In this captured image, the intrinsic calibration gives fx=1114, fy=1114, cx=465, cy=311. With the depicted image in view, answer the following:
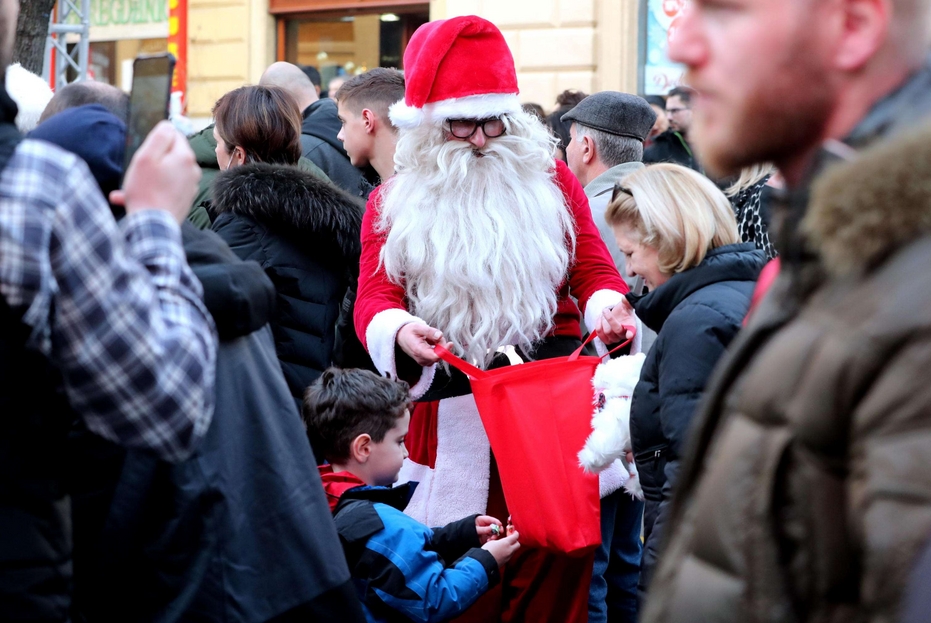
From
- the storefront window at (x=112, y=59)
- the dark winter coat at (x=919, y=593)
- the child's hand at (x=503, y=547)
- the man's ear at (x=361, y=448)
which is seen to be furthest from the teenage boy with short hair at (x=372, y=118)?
the storefront window at (x=112, y=59)

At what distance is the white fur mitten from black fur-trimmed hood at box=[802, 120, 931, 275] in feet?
6.93

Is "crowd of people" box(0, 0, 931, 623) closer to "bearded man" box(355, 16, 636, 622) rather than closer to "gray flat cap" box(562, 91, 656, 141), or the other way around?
"bearded man" box(355, 16, 636, 622)

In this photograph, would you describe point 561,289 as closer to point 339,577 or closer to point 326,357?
point 326,357

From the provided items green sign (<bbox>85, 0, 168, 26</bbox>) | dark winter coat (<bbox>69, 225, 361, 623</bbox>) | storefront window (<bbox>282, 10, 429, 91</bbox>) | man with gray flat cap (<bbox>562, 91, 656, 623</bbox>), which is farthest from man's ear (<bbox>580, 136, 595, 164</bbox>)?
green sign (<bbox>85, 0, 168, 26</bbox>)

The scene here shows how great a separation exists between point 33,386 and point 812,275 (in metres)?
1.16

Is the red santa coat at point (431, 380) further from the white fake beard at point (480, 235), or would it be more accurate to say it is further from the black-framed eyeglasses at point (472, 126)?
the black-framed eyeglasses at point (472, 126)

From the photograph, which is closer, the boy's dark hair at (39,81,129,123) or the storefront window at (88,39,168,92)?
the boy's dark hair at (39,81,129,123)

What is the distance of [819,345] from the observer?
3.76ft

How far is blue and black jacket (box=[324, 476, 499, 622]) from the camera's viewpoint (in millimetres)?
3051

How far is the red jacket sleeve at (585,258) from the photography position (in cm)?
370

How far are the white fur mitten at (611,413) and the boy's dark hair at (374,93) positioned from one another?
1.91m

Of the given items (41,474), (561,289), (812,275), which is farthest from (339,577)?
(561,289)

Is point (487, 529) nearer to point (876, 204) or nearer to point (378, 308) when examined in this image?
point (378, 308)

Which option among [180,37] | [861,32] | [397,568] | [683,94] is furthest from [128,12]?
[861,32]
